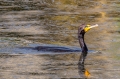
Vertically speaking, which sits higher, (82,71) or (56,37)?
(82,71)

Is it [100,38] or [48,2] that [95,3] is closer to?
[48,2]

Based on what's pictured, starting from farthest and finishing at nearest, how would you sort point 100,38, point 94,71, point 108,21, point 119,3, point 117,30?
1. point 119,3
2. point 108,21
3. point 117,30
4. point 100,38
5. point 94,71

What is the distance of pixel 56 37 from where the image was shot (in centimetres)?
1797

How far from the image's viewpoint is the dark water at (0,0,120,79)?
1316 cm

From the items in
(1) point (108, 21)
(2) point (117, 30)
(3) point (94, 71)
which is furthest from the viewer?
(1) point (108, 21)

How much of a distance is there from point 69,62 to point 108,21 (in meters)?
7.48

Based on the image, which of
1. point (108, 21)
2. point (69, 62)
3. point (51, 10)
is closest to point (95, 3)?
point (51, 10)

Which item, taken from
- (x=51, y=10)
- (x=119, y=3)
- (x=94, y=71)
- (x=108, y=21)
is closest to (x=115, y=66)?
(x=94, y=71)

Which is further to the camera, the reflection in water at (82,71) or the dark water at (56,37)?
the dark water at (56,37)

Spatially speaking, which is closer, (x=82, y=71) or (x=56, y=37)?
(x=82, y=71)

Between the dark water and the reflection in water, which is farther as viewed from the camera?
the dark water

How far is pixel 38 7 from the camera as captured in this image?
2522 cm

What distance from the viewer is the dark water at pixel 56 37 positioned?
13.2 meters

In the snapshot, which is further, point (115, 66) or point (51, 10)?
point (51, 10)
